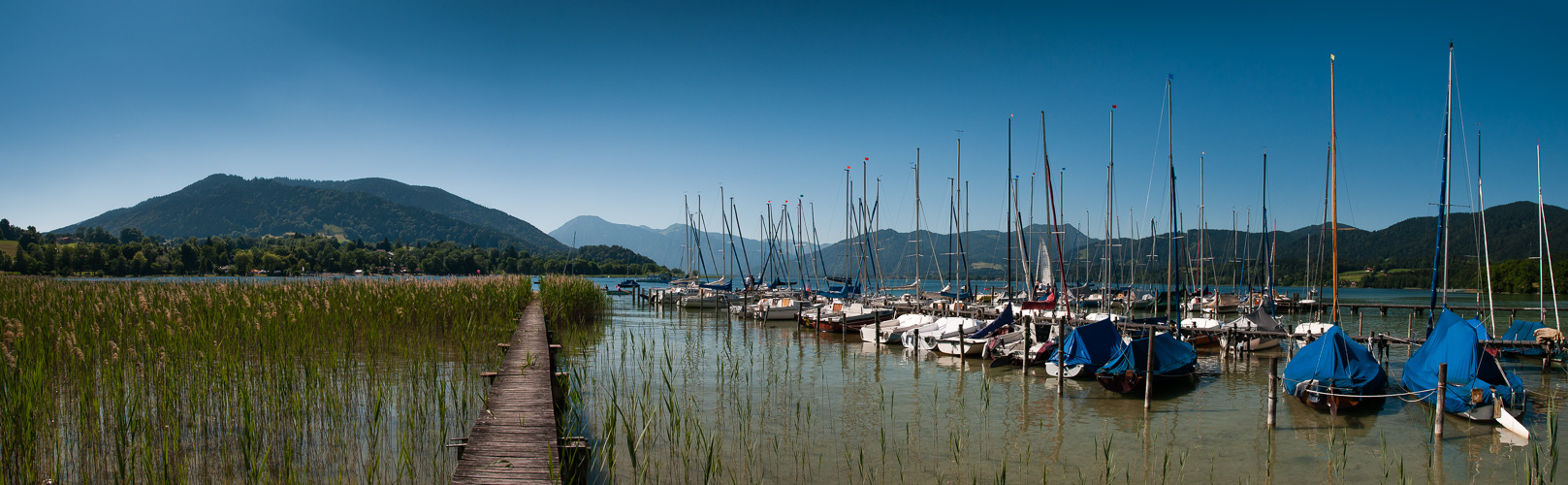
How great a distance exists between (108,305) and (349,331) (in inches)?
162

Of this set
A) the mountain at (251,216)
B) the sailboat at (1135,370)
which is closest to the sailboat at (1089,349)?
the sailboat at (1135,370)

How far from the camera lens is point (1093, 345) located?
1698cm

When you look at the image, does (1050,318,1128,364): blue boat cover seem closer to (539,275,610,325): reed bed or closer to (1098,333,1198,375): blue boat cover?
(1098,333,1198,375): blue boat cover

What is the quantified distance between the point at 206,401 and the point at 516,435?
399 centimetres

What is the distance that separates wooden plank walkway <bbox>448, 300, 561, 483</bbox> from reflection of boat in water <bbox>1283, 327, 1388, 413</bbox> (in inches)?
570

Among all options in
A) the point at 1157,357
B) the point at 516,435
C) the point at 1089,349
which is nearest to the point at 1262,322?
the point at 1157,357

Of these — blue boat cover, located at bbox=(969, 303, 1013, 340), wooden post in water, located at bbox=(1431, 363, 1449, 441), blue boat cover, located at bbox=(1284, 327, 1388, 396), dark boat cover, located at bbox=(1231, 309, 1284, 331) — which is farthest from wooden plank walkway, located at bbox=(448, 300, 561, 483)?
dark boat cover, located at bbox=(1231, 309, 1284, 331)

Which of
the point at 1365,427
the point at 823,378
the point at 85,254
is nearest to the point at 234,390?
the point at 823,378

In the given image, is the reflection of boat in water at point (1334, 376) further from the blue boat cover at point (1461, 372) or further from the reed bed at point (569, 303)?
the reed bed at point (569, 303)

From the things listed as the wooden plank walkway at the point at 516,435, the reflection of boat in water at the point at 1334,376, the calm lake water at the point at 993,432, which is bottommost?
the calm lake water at the point at 993,432

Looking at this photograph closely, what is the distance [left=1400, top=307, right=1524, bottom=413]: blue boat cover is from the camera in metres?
13.0

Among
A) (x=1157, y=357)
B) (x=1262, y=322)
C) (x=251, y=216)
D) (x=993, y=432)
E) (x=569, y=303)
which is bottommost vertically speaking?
(x=993, y=432)

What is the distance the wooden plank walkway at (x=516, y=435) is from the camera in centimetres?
612

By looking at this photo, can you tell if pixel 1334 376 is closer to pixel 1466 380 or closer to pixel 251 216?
pixel 1466 380
